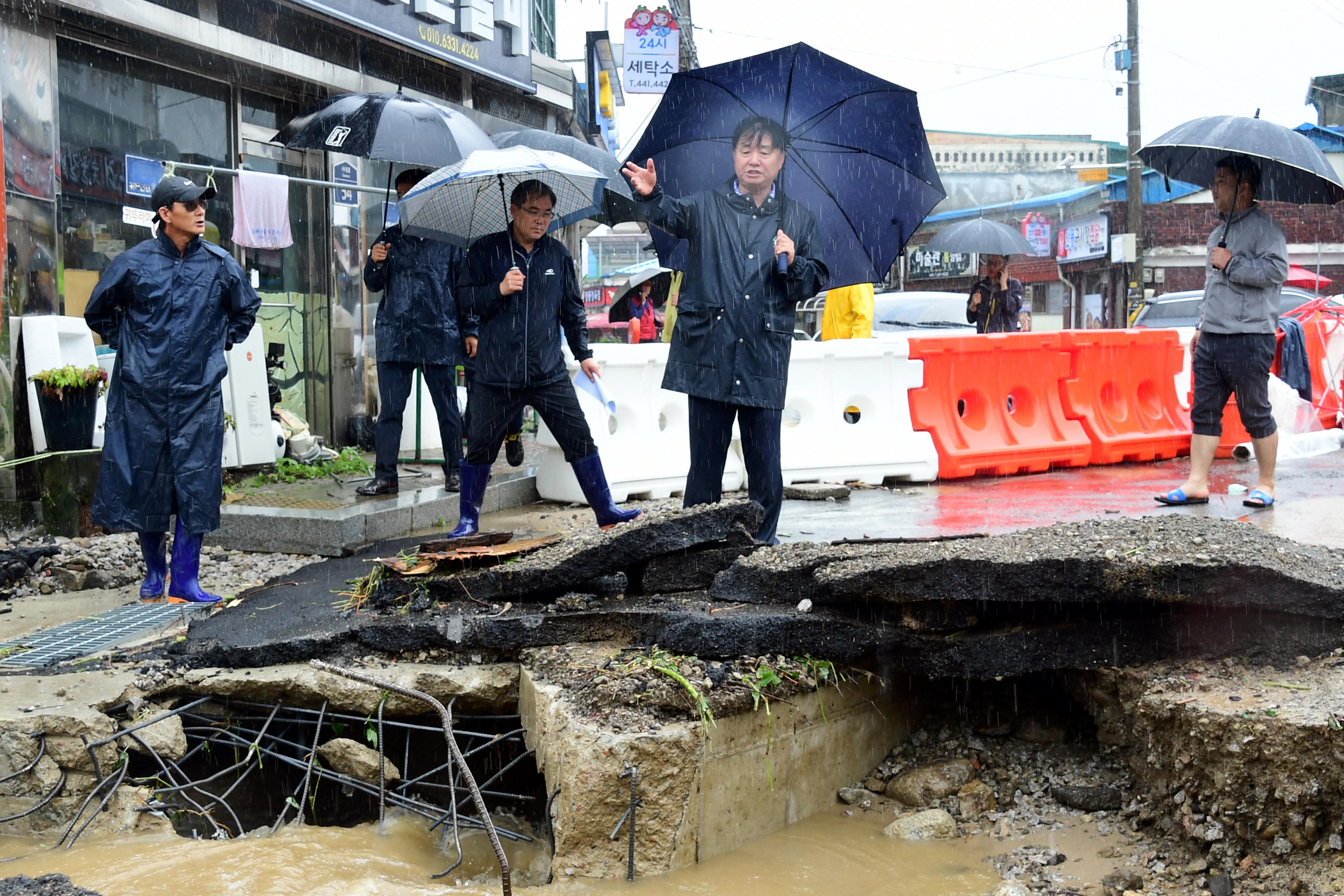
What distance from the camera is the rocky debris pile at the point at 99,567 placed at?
5664mm

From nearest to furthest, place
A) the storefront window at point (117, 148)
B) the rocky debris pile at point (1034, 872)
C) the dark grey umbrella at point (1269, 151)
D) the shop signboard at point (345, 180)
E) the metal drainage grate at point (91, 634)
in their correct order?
the rocky debris pile at point (1034, 872) → the metal drainage grate at point (91, 634) → the dark grey umbrella at point (1269, 151) → the storefront window at point (117, 148) → the shop signboard at point (345, 180)

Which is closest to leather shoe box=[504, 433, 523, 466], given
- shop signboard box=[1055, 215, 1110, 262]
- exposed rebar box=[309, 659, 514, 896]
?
exposed rebar box=[309, 659, 514, 896]

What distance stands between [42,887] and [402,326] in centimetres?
492

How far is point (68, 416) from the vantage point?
696 cm

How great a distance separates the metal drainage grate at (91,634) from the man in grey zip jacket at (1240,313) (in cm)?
571

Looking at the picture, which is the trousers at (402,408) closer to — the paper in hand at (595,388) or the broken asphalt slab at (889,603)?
the paper in hand at (595,388)

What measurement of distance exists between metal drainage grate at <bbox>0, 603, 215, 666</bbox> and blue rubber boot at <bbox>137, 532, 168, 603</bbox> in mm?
56

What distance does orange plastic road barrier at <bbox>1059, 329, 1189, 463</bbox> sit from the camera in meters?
9.57

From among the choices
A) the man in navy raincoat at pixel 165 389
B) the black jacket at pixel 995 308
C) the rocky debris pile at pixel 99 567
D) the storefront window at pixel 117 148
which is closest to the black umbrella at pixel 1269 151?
the black jacket at pixel 995 308

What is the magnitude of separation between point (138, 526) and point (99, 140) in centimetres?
441

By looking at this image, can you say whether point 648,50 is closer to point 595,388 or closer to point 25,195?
point 25,195

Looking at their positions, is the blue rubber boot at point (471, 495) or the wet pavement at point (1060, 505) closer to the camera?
the blue rubber boot at point (471, 495)

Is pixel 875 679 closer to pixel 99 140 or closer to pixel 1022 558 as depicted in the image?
pixel 1022 558

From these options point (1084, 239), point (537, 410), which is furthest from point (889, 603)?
point (1084, 239)
